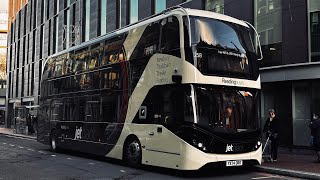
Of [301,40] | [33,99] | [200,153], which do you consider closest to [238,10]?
[301,40]

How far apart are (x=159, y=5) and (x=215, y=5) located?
18.7 ft

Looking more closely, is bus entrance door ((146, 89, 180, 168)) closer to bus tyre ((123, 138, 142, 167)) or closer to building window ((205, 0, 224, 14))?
bus tyre ((123, 138, 142, 167))

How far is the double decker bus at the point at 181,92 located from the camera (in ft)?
33.5

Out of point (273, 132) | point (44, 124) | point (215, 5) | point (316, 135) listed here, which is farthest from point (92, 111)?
point (215, 5)

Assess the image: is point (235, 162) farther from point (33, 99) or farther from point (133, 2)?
point (33, 99)

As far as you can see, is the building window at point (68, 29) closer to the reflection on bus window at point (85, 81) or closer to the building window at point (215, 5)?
the building window at point (215, 5)

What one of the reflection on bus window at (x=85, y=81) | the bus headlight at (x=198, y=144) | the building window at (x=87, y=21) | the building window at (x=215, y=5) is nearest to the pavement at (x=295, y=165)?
the bus headlight at (x=198, y=144)

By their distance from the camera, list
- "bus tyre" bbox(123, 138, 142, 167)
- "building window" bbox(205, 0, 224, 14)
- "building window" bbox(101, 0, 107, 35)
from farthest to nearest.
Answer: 1. "building window" bbox(101, 0, 107, 35)
2. "building window" bbox(205, 0, 224, 14)
3. "bus tyre" bbox(123, 138, 142, 167)

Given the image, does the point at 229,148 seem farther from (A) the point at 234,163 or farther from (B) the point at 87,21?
(B) the point at 87,21

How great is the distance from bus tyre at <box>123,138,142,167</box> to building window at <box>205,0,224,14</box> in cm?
972

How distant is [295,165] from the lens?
1233 cm

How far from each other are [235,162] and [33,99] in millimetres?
36917

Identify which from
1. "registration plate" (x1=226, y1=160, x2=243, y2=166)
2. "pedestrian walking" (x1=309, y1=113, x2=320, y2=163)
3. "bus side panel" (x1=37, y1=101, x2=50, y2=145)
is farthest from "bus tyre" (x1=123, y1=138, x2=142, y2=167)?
"bus side panel" (x1=37, y1=101, x2=50, y2=145)

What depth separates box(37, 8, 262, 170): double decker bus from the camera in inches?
402
